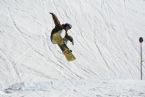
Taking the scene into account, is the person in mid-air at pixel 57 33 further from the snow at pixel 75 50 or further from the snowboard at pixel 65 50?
the snow at pixel 75 50

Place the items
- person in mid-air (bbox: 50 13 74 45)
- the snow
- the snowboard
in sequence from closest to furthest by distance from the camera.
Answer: the snow < person in mid-air (bbox: 50 13 74 45) < the snowboard

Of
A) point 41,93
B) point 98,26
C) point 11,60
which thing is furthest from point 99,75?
point 41,93

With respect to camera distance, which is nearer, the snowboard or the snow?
the snow

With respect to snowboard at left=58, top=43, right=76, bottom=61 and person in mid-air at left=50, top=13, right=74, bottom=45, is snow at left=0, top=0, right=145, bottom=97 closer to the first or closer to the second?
snowboard at left=58, top=43, right=76, bottom=61

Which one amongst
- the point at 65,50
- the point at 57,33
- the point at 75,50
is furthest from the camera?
the point at 75,50

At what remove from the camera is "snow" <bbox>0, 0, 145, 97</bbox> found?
9289 millimetres

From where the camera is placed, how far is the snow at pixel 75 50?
9.29 meters

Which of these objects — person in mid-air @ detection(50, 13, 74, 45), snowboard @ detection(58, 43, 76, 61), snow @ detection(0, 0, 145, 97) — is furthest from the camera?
snowboard @ detection(58, 43, 76, 61)

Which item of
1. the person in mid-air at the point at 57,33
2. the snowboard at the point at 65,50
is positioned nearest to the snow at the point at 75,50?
the snowboard at the point at 65,50

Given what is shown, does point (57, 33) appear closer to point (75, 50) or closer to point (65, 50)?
point (65, 50)

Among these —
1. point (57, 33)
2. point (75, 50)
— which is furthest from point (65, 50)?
point (75, 50)

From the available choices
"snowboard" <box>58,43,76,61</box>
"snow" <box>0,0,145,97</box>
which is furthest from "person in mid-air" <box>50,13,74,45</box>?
"snow" <box>0,0,145,97</box>

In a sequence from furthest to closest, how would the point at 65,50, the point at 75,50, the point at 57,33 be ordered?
the point at 75,50
the point at 65,50
the point at 57,33

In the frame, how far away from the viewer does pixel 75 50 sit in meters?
16.5
